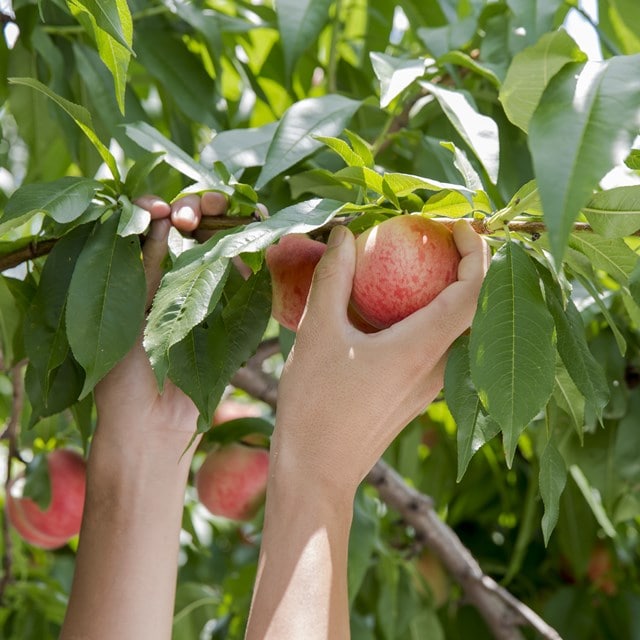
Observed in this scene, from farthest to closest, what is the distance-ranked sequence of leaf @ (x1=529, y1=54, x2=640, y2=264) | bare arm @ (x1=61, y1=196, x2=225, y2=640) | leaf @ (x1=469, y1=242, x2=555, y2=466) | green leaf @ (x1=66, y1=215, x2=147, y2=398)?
bare arm @ (x1=61, y1=196, x2=225, y2=640), green leaf @ (x1=66, y1=215, x2=147, y2=398), leaf @ (x1=469, y1=242, x2=555, y2=466), leaf @ (x1=529, y1=54, x2=640, y2=264)

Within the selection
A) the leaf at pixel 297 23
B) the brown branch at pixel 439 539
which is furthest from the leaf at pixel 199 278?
the brown branch at pixel 439 539

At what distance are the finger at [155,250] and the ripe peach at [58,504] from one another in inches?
20.1

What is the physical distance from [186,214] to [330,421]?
0.59 ft

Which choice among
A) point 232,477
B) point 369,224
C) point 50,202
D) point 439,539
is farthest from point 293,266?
point 439,539

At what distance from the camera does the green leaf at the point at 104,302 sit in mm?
608

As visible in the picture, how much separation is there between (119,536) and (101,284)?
224 millimetres

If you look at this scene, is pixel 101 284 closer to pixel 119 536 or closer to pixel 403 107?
pixel 119 536

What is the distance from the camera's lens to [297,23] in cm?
87

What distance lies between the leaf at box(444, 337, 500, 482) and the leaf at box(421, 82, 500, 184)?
0.13m

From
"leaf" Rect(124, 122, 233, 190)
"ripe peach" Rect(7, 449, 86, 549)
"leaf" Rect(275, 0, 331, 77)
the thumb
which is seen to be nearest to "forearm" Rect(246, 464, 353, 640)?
the thumb

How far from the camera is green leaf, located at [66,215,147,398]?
61 centimetres

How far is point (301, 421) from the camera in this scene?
605mm

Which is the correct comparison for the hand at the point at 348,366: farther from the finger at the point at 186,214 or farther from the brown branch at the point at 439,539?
the brown branch at the point at 439,539

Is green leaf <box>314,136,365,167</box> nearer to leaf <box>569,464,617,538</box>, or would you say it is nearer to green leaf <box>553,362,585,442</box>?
green leaf <box>553,362,585,442</box>
